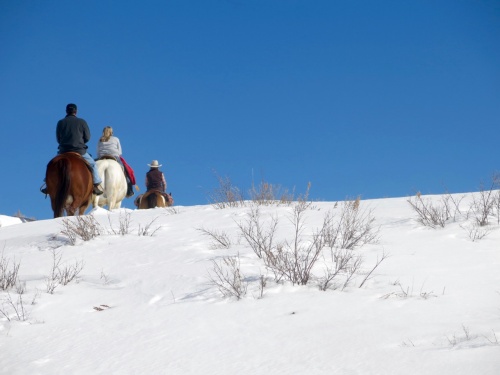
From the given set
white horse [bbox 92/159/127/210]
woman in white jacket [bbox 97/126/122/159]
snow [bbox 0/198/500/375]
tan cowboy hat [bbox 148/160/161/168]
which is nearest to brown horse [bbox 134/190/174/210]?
tan cowboy hat [bbox 148/160/161/168]

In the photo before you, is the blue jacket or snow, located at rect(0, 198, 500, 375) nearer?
snow, located at rect(0, 198, 500, 375)

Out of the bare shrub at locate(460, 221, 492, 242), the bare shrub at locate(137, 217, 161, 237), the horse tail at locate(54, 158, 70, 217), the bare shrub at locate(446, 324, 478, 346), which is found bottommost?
the bare shrub at locate(446, 324, 478, 346)

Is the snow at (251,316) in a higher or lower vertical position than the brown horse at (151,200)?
lower

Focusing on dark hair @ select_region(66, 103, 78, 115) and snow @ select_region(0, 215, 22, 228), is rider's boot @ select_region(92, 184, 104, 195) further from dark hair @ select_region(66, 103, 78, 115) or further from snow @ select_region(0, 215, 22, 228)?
snow @ select_region(0, 215, 22, 228)

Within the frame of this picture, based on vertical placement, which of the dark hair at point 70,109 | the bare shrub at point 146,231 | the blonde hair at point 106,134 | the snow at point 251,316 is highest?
the dark hair at point 70,109

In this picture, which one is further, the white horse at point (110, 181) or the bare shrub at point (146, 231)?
the white horse at point (110, 181)

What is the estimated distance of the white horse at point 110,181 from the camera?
39.3 feet

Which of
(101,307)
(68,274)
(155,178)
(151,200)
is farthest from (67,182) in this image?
(101,307)

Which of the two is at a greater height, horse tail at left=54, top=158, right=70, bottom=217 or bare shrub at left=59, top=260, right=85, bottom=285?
horse tail at left=54, top=158, right=70, bottom=217

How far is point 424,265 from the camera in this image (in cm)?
441

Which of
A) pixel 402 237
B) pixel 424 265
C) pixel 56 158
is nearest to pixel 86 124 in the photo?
pixel 56 158

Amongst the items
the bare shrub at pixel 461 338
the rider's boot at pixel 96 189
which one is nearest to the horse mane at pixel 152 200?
the rider's boot at pixel 96 189

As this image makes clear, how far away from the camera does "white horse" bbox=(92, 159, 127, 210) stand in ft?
39.3

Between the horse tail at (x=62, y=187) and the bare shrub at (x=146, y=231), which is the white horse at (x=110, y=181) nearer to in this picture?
the horse tail at (x=62, y=187)
